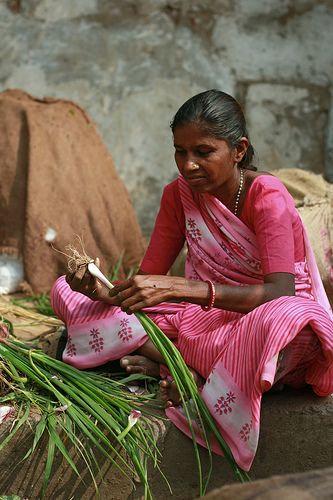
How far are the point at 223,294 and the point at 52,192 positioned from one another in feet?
8.04

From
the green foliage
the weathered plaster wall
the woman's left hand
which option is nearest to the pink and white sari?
the woman's left hand

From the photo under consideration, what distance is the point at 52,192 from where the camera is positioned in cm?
536

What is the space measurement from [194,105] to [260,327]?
0.87 m

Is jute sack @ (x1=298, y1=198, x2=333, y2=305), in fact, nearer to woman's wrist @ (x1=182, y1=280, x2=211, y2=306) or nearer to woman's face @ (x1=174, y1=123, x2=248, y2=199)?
woman's face @ (x1=174, y1=123, x2=248, y2=199)

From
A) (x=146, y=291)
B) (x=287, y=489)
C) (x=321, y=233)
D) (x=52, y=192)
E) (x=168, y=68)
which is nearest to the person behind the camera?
(x=287, y=489)

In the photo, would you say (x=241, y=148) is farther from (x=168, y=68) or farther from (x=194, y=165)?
(x=168, y=68)

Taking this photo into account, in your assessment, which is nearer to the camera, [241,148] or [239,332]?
[239,332]

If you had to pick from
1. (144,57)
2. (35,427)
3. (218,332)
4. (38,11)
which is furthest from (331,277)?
(38,11)

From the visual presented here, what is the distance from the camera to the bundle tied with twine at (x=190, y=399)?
119 inches

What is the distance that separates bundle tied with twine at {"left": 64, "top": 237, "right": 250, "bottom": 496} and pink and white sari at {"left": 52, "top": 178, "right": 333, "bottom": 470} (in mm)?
33

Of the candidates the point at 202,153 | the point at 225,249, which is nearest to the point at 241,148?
the point at 202,153

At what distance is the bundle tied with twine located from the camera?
301cm

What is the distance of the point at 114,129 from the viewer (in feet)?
20.3

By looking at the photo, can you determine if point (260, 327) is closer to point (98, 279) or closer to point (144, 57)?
point (98, 279)
